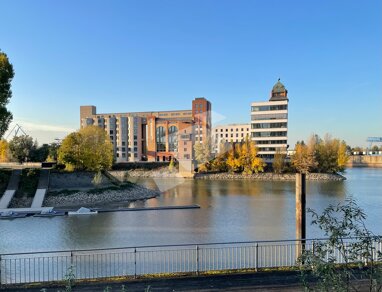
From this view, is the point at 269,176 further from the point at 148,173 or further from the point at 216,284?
the point at 216,284

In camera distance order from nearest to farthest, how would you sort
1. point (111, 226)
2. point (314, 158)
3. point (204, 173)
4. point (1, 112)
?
point (111, 226)
point (1, 112)
point (314, 158)
point (204, 173)

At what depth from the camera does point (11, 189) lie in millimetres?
29250

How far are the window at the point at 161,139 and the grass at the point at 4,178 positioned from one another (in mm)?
54151

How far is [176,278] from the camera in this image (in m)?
8.34

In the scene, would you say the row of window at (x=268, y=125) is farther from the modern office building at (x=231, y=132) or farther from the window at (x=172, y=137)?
the modern office building at (x=231, y=132)

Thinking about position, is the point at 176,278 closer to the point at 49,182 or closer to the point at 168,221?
the point at 168,221

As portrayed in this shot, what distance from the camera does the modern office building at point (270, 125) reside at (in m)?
71.2

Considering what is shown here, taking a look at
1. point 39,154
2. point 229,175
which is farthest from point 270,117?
point 39,154

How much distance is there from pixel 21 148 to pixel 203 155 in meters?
38.6

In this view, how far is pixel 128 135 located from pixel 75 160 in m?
52.1

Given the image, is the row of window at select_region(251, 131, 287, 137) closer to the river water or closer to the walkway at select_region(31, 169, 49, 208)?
the river water

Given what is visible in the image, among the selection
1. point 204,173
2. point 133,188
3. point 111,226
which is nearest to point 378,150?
point 204,173

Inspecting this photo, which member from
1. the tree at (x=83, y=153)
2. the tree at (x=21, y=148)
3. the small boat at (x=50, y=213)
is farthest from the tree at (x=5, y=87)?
the tree at (x=21, y=148)

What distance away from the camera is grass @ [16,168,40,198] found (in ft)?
95.9
